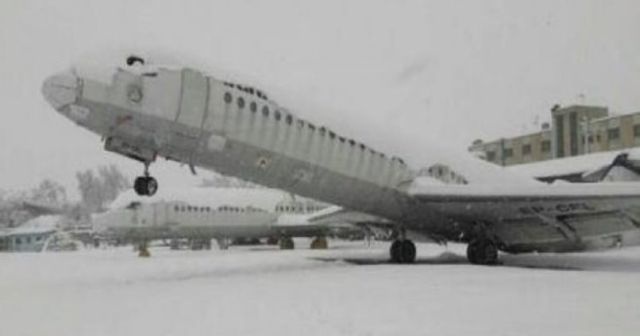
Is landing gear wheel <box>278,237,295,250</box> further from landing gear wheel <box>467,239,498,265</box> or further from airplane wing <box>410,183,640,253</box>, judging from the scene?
landing gear wheel <box>467,239,498,265</box>

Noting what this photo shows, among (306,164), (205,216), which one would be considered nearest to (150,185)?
(306,164)

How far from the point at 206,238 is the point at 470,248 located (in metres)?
24.8

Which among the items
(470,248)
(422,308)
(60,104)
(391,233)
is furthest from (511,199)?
(60,104)

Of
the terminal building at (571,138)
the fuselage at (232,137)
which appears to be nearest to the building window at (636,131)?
the terminal building at (571,138)

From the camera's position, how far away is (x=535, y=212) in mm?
21719

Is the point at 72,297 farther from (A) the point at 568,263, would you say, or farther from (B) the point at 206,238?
(B) the point at 206,238

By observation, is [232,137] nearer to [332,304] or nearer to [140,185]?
[140,185]

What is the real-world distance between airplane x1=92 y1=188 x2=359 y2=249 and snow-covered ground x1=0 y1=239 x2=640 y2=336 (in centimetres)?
2279

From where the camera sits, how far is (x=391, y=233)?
1001 inches

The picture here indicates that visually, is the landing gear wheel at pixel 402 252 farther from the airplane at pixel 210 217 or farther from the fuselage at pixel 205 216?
the fuselage at pixel 205 216

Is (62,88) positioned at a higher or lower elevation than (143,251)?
higher

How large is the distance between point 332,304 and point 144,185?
8145 millimetres

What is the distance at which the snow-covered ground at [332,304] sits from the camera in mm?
8828

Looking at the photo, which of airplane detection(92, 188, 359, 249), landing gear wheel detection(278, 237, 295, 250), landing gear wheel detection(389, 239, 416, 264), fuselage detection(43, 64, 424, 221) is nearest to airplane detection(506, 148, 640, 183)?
landing gear wheel detection(389, 239, 416, 264)
